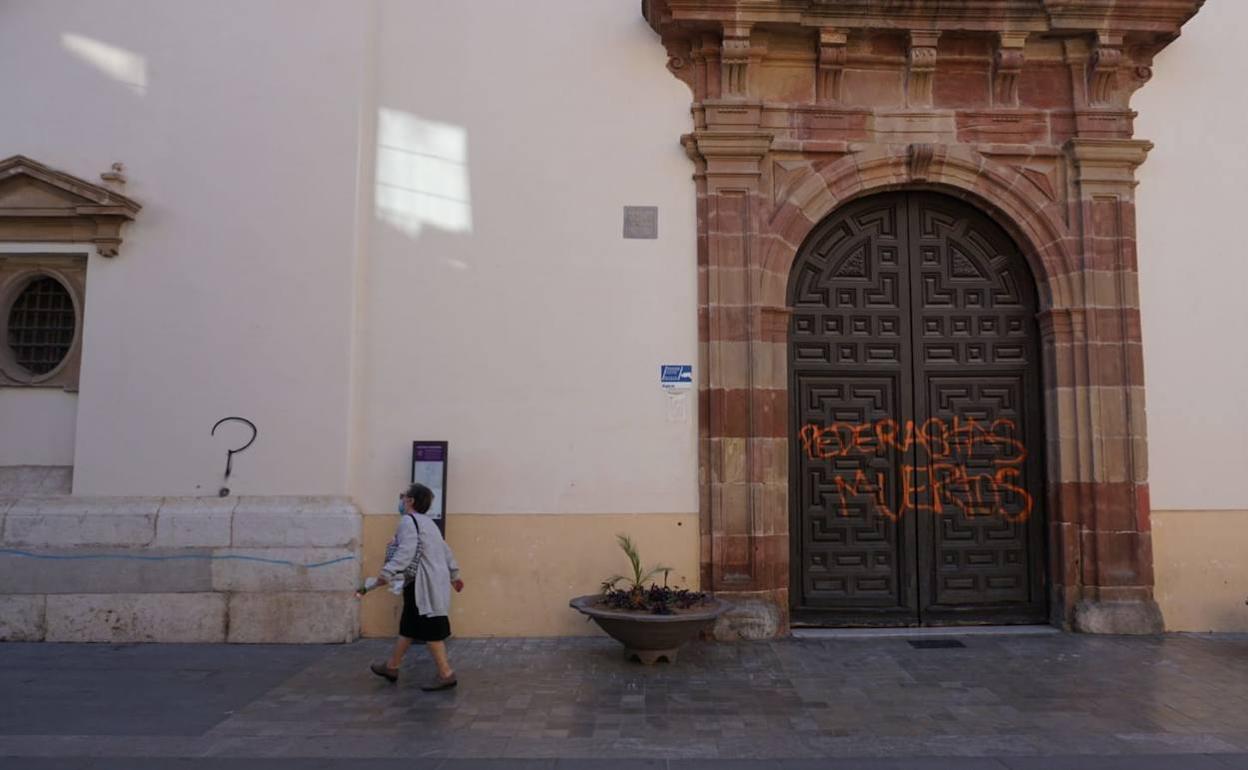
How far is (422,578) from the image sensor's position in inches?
233

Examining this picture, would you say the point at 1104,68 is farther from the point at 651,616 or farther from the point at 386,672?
the point at 386,672

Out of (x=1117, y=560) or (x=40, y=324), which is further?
(x=40, y=324)

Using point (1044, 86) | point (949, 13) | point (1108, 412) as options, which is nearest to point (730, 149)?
point (949, 13)

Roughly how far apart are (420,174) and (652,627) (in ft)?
14.6

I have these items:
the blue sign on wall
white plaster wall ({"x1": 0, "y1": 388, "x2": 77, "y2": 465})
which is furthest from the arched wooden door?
white plaster wall ({"x1": 0, "y1": 388, "x2": 77, "y2": 465})

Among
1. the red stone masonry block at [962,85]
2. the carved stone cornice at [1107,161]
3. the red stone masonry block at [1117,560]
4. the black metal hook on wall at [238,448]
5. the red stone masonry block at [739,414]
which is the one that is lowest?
the red stone masonry block at [1117,560]

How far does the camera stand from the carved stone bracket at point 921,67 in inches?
310

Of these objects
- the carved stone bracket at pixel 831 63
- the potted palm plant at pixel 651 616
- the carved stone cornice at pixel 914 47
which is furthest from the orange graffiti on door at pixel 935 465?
the carved stone bracket at pixel 831 63

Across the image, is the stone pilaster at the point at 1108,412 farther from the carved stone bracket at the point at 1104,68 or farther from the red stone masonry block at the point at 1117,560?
the carved stone bracket at the point at 1104,68

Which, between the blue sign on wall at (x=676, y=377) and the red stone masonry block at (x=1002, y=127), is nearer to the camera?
the blue sign on wall at (x=676, y=377)

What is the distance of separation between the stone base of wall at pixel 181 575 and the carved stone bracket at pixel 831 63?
225 inches

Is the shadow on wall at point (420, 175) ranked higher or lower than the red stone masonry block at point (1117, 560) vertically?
higher

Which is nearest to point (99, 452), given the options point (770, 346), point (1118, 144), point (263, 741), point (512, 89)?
point (263, 741)

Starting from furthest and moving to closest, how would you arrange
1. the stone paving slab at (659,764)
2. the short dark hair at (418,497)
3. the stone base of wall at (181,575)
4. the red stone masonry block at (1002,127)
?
the red stone masonry block at (1002,127)
the stone base of wall at (181,575)
the short dark hair at (418,497)
the stone paving slab at (659,764)
